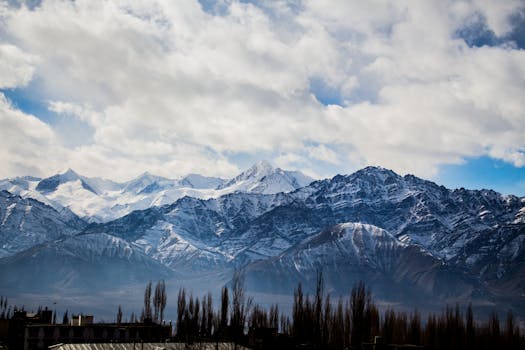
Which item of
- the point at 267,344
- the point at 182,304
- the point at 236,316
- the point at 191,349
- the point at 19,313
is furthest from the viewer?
the point at 182,304

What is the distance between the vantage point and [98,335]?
112812 millimetres

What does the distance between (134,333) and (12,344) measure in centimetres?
1850

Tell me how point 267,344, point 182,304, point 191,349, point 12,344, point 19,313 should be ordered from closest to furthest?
point 267,344, point 191,349, point 12,344, point 19,313, point 182,304

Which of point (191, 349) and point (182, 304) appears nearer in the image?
point (191, 349)

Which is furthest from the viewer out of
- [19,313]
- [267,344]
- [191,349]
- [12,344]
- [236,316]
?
[19,313]

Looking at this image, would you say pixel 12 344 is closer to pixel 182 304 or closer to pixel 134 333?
pixel 134 333

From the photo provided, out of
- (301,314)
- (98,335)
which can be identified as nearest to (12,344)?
(98,335)

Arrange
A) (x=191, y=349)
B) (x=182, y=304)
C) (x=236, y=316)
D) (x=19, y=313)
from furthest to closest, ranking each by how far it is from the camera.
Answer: (x=182, y=304) → (x=19, y=313) → (x=236, y=316) → (x=191, y=349)

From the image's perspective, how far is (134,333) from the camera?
115 metres

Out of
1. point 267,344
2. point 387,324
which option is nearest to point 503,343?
point 387,324

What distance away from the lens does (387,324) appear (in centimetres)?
11325

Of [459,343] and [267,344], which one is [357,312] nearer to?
[459,343]

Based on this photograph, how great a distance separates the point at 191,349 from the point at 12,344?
168 ft

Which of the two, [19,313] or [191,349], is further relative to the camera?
[19,313]
